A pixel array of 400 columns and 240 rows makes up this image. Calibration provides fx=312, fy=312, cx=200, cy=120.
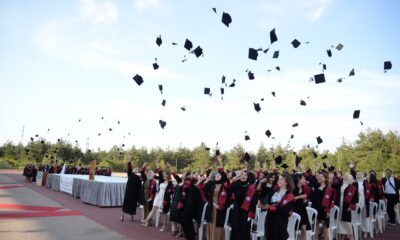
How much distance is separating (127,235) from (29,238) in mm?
2245

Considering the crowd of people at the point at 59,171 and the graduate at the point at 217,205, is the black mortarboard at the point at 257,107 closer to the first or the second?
the graduate at the point at 217,205

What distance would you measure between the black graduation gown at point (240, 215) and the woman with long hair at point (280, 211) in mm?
986

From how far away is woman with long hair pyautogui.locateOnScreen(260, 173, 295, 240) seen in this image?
203 inches

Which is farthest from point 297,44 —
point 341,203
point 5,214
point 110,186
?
point 5,214

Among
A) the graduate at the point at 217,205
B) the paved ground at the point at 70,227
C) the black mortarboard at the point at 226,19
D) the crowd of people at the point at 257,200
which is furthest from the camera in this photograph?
the black mortarboard at the point at 226,19

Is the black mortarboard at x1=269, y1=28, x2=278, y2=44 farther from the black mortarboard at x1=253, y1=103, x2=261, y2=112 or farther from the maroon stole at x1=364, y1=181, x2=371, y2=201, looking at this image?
the maroon stole at x1=364, y1=181, x2=371, y2=201

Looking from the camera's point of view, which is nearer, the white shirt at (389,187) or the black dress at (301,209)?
the black dress at (301,209)

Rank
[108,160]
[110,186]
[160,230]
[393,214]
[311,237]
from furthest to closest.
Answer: [108,160]
[110,186]
[393,214]
[160,230]
[311,237]

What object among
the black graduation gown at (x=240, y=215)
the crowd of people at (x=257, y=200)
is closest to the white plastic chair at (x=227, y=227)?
the crowd of people at (x=257, y=200)

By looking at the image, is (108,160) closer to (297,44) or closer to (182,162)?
(182,162)

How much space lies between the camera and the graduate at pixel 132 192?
1067 cm

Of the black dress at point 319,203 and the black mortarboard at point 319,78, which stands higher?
the black mortarboard at point 319,78

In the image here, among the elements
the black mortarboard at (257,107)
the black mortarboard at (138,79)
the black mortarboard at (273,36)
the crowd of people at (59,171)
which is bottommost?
the crowd of people at (59,171)

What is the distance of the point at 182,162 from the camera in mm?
63375
